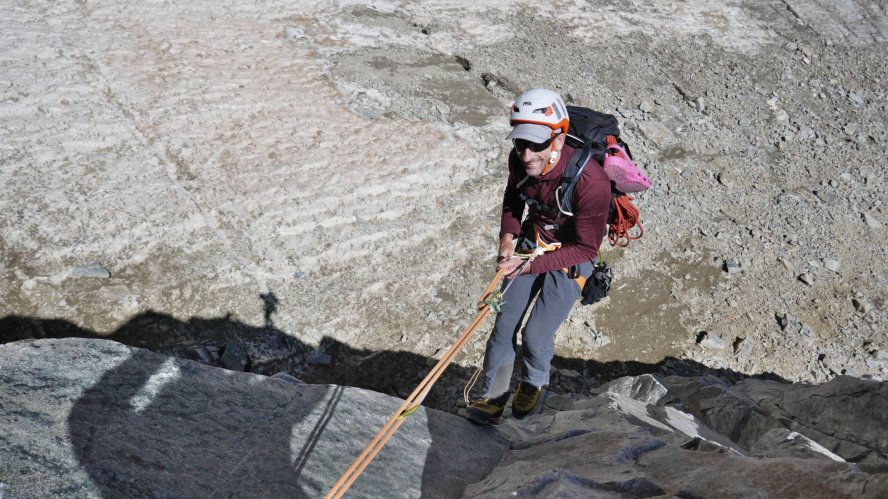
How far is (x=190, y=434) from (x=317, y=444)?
69 cm

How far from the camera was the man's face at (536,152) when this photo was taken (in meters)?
4.18

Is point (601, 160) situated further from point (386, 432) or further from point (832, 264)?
point (832, 264)

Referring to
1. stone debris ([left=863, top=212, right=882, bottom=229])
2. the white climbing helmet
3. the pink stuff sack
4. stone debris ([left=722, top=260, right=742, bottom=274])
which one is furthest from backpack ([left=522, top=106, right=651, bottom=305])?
stone debris ([left=863, top=212, right=882, bottom=229])

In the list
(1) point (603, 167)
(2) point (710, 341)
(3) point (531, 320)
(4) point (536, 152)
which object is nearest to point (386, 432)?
(3) point (531, 320)

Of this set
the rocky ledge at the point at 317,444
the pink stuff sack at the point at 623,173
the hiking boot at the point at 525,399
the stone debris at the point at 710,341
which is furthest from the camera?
the stone debris at the point at 710,341

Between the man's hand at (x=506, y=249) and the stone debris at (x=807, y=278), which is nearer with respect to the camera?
the man's hand at (x=506, y=249)

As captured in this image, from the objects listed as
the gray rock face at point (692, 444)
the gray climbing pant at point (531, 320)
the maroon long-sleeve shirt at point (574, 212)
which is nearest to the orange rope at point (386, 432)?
the gray climbing pant at point (531, 320)

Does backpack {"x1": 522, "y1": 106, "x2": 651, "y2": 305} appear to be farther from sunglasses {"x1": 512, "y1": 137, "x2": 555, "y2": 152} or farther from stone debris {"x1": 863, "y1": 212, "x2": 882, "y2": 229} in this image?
stone debris {"x1": 863, "y1": 212, "x2": 882, "y2": 229}

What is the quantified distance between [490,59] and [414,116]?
7.40 feet

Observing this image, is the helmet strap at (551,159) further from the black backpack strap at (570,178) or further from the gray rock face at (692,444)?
the gray rock face at (692,444)

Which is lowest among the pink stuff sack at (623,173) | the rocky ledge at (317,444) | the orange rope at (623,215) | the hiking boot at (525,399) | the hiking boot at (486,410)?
the hiking boot at (525,399)

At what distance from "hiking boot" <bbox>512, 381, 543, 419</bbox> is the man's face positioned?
1725 mm

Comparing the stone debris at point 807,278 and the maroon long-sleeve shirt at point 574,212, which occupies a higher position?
the maroon long-sleeve shirt at point 574,212

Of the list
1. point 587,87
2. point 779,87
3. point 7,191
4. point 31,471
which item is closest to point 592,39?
point 587,87
